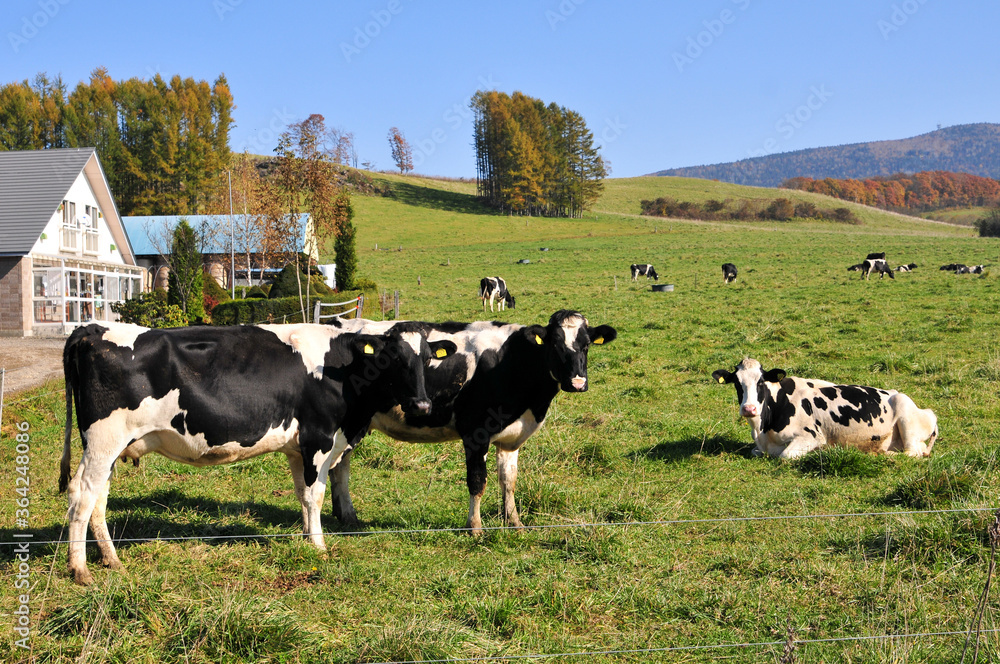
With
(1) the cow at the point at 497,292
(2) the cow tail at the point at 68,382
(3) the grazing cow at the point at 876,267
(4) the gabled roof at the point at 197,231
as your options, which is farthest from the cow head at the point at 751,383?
(4) the gabled roof at the point at 197,231

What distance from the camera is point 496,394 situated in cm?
695

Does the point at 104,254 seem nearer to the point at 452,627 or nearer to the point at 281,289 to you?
the point at 281,289

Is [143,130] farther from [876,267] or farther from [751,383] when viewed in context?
[751,383]

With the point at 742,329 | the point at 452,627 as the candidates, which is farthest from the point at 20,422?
the point at 742,329

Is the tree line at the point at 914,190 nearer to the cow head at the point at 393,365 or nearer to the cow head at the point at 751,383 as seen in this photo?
the cow head at the point at 751,383

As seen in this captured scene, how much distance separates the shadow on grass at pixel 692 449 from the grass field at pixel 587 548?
49 millimetres

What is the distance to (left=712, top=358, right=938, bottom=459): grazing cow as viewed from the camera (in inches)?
349

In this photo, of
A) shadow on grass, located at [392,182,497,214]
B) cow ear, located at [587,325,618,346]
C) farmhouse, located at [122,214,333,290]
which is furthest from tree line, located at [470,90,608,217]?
cow ear, located at [587,325,618,346]

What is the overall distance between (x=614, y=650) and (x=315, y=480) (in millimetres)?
3116

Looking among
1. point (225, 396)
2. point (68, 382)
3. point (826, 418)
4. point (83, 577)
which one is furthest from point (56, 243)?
point (826, 418)

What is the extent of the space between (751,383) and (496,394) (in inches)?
148

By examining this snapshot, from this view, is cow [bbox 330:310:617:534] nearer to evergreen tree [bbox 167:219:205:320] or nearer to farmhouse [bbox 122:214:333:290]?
evergreen tree [bbox 167:219:205:320]

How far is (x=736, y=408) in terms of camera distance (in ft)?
37.1

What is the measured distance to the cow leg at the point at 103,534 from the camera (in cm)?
566
